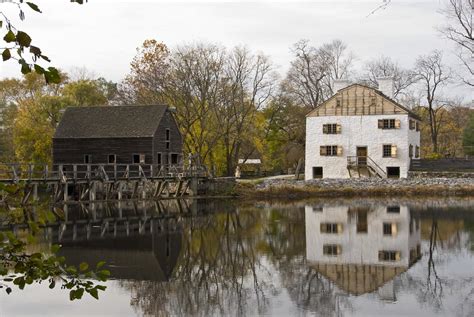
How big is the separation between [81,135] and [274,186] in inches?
522

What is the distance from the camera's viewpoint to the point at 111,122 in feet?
135

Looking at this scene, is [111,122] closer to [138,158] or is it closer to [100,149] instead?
[100,149]

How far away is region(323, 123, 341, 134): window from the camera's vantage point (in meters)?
48.3

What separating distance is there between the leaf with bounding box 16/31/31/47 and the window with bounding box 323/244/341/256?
1533cm

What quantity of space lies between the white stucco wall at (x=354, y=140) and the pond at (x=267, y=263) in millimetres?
17235

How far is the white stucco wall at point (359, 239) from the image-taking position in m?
16.4

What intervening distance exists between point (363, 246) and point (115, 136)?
24.8 m

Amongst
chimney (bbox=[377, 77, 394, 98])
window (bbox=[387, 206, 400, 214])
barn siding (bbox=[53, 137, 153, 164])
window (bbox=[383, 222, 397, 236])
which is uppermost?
chimney (bbox=[377, 77, 394, 98])

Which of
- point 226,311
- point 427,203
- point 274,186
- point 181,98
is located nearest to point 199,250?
point 226,311

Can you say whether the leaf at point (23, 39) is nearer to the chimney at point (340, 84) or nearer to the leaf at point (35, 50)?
the leaf at point (35, 50)

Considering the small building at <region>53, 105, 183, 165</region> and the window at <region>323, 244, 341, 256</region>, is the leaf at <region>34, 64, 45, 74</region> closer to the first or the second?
the window at <region>323, 244, 341, 256</region>

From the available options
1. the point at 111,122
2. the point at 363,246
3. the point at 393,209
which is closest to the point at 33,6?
the point at 363,246

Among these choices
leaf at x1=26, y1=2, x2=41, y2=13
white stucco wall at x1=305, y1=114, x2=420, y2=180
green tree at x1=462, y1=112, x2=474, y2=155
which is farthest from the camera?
green tree at x1=462, y1=112, x2=474, y2=155

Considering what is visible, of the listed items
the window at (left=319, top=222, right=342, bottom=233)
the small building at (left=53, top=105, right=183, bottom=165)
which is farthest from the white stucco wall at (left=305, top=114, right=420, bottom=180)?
the window at (left=319, top=222, right=342, bottom=233)
